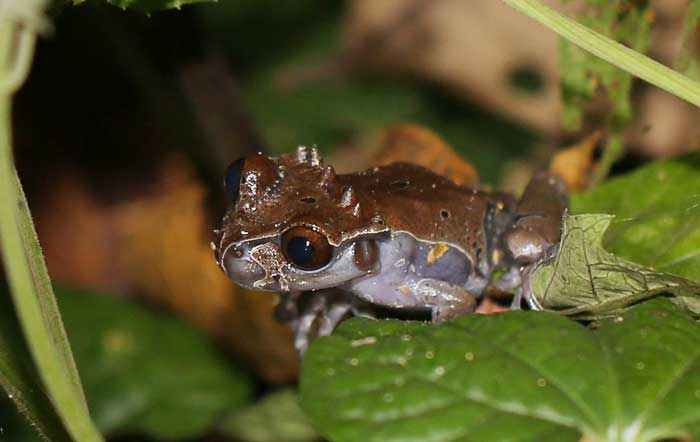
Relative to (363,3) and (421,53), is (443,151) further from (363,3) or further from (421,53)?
(363,3)

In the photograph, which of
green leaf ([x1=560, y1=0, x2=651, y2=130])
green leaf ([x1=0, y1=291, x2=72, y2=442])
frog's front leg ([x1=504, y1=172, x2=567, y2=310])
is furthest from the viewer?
green leaf ([x1=560, y1=0, x2=651, y2=130])

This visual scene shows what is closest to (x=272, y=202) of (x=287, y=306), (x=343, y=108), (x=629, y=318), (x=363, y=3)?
(x=287, y=306)

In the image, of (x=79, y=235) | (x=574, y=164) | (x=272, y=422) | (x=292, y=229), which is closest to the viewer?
(x=292, y=229)

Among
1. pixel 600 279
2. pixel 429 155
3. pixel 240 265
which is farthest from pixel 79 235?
pixel 600 279

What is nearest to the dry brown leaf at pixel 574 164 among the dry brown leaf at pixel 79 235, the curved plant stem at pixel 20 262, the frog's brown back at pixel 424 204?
the frog's brown back at pixel 424 204

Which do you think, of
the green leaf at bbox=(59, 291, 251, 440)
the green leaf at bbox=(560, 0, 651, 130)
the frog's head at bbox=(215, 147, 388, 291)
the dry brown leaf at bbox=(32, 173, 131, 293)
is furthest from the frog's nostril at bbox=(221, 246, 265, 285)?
the dry brown leaf at bbox=(32, 173, 131, 293)

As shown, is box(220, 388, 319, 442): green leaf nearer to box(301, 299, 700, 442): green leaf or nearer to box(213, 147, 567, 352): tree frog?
box(213, 147, 567, 352): tree frog

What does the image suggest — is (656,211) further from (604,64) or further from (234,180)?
(234,180)
